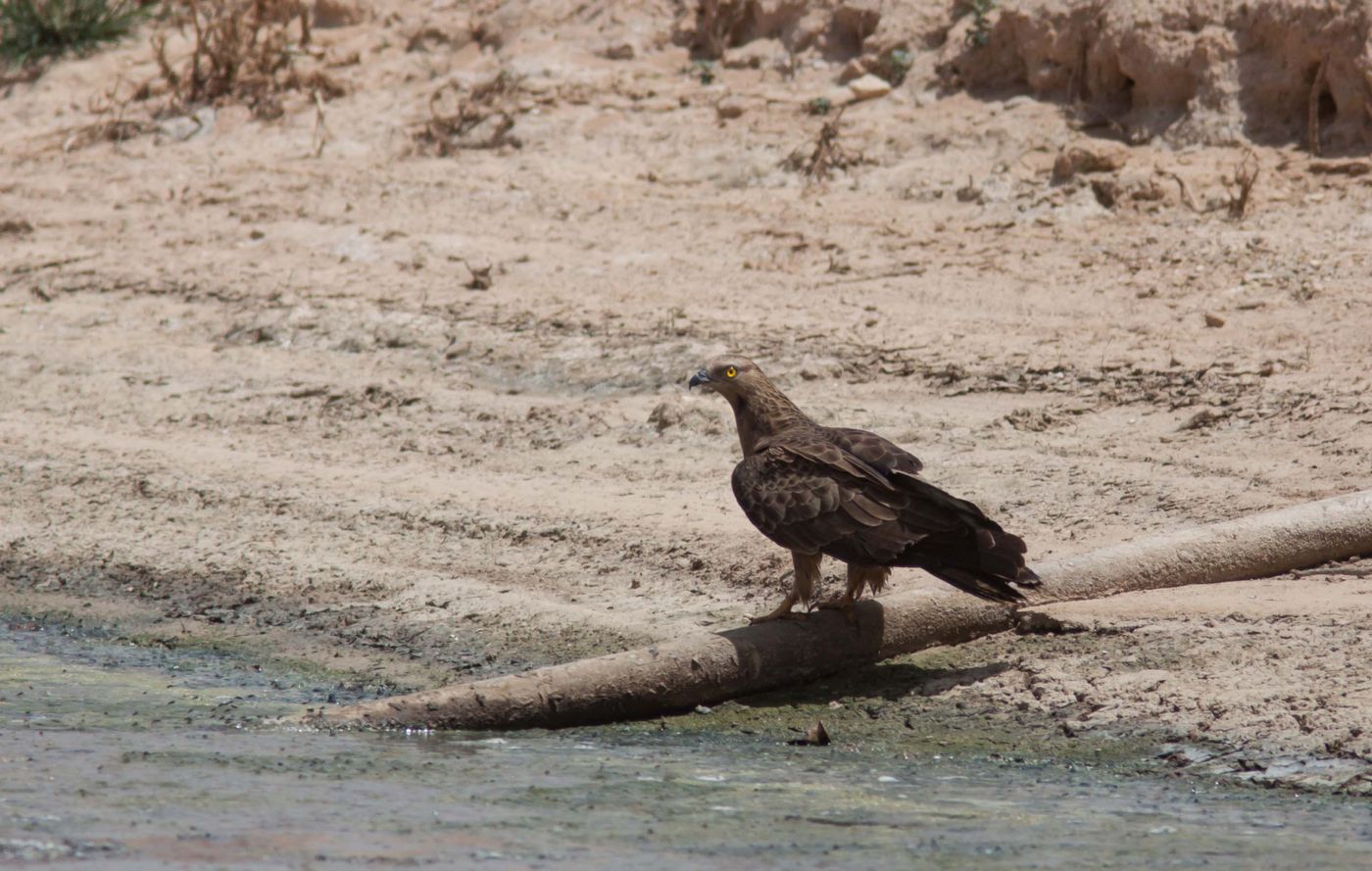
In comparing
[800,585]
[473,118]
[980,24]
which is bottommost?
[800,585]

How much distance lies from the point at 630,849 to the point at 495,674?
1912 millimetres

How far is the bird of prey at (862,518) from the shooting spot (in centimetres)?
571

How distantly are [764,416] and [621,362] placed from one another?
314 cm

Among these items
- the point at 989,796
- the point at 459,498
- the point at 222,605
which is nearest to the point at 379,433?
the point at 459,498

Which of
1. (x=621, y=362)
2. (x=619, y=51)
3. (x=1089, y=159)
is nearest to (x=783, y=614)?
(x=621, y=362)

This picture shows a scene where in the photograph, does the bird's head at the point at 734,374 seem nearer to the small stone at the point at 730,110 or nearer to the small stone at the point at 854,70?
the small stone at the point at 730,110

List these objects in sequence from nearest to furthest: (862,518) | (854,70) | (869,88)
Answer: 1. (862,518)
2. (869,88)
3. (854,70)

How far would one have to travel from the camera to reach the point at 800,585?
20.4ft

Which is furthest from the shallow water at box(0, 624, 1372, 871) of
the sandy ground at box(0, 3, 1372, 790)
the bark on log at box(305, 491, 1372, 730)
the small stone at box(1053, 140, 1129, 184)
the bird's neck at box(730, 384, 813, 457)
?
the small stone at box(1053, 140, 1129, 184)

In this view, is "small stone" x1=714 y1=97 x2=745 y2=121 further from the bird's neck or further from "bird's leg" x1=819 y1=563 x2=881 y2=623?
"bird's leg" x1=819 y1=563 x2=881 y2=623

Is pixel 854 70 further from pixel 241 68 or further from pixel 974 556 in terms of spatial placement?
pixel 974 556

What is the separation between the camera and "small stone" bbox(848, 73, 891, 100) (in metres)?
12.5

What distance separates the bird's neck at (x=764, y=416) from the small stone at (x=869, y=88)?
20.1ft

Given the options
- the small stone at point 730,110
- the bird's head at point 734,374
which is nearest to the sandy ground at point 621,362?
the small stone at point 730,110
